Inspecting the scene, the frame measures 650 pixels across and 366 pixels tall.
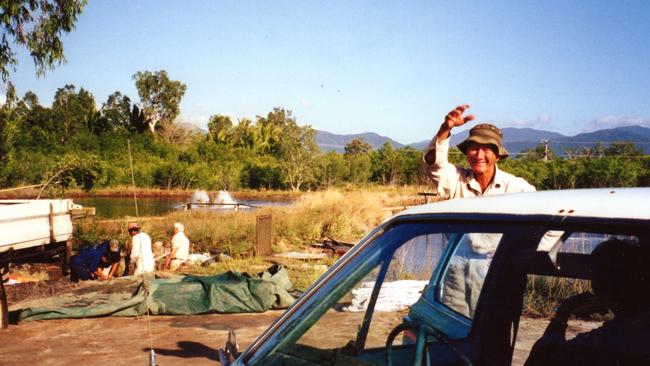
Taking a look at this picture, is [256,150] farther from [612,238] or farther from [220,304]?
[612,238]

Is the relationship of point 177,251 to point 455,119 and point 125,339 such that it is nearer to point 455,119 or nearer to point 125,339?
point 125,339

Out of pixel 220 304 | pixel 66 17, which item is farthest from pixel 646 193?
pixel 66 17

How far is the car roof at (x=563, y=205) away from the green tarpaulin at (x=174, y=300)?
765cm

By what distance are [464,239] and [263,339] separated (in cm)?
76

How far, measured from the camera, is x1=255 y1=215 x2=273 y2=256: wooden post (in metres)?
16.9

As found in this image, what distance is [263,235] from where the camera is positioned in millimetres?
17203

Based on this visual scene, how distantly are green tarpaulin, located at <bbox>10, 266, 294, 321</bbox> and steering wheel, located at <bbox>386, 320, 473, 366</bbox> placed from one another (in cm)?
740

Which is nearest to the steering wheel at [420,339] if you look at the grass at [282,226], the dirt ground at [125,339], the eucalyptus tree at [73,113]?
the dirt ground at [125,339]

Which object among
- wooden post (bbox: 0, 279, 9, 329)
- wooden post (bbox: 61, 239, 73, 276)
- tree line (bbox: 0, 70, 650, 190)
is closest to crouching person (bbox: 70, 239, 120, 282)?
wooden post (bbox: 61, 239, 73, 276)

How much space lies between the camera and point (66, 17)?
14945mm

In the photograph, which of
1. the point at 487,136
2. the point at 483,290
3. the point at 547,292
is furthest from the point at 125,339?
the point at 547,292

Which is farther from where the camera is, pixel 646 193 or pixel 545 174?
pixel 545 174

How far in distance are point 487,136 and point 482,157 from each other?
14 cm

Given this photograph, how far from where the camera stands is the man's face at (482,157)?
11.9ft
